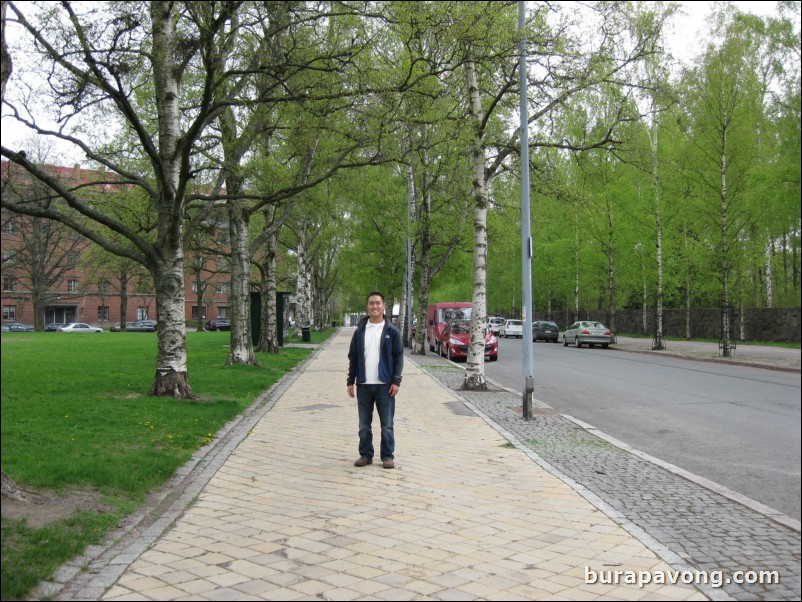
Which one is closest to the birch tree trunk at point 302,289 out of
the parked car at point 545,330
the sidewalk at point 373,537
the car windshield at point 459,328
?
the car windshield at point 459,328

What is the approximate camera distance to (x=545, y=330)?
108 feet

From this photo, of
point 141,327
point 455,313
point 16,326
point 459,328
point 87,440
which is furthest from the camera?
point 141,327

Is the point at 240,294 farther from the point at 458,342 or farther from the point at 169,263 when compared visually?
the point at 458,342

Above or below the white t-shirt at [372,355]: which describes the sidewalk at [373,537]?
below

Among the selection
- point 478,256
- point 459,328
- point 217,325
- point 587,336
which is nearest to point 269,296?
point 459,328

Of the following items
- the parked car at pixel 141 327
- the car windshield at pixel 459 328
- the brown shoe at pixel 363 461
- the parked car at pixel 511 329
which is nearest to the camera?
the brown shoe at pixel 363 461

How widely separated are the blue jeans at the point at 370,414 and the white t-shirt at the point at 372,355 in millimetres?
95

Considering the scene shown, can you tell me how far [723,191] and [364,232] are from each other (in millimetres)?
19596

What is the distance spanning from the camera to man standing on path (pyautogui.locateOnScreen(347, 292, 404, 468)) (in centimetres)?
701

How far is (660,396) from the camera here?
12734 millimetres

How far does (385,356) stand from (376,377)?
0.25 meters

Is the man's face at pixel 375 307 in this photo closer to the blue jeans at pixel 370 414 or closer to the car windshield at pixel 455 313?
the blue jeans at pixel 370 414

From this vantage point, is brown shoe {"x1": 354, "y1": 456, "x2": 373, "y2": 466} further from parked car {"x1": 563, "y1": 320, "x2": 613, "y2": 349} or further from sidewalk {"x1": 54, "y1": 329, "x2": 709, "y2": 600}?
parked car {"x1": 563, "y1": 320, "x2": 613, "y2": 349}

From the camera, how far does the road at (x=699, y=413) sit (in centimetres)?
293
